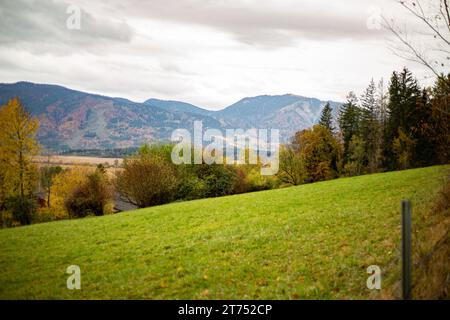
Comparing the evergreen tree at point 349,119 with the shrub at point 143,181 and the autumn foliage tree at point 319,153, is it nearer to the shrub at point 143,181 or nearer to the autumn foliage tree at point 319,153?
the autumn foliage tree at point 319,153

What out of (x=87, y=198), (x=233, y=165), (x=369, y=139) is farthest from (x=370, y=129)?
(x=87, y=198)

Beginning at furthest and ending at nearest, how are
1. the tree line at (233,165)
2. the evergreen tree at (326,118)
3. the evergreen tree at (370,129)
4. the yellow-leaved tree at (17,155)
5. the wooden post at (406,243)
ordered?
the evergreen tree at (326,118) → the evergreen tree at (370,129) → the tree line at (233,165) → the yellow-leaved tree at (17,155) → the wooden post at (406,243)

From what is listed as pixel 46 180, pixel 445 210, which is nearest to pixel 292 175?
pixel 445 210

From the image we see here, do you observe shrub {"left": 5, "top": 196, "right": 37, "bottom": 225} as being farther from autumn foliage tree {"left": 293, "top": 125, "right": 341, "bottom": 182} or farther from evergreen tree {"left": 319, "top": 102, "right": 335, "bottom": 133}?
evergreen tree {"left": 319, "top": 102, "right": 335, "bottom": 133}

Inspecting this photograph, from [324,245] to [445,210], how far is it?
525 centimetres

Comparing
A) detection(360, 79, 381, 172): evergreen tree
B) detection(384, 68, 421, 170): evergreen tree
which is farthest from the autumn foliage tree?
detection(384, 68, 421, 170): evergreen tree

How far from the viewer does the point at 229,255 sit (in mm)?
13586

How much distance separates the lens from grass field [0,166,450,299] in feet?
33.6

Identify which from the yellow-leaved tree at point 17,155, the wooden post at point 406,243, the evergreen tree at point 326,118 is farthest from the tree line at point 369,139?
the wooden post at point 406,243

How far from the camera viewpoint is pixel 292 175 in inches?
2699

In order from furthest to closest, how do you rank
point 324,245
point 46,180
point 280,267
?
point 46,180, point 324,245, point 280,267

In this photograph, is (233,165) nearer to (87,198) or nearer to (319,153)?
(319,153)

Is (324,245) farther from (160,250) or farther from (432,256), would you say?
(160,250)

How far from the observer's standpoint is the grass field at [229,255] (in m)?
10.2
